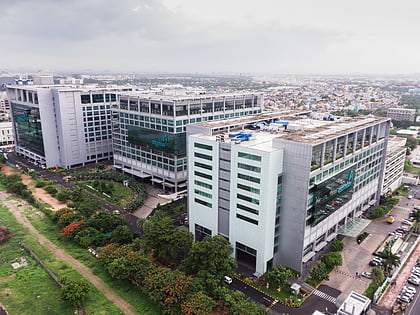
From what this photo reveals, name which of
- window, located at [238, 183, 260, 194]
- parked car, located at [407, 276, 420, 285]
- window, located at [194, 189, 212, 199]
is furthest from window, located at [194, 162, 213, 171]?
parked car, located at [407, 276, 420, 285]

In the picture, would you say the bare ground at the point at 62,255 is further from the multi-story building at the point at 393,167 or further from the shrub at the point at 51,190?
the multi-story building at the point at 393,167

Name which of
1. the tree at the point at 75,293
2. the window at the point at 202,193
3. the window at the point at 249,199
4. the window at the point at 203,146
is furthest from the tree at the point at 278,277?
the tree at the point at 75,293

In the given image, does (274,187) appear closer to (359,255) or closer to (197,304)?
(197,304)

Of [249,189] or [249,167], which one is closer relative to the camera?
[249,167]

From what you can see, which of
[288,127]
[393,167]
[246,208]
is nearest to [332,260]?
[246,208]

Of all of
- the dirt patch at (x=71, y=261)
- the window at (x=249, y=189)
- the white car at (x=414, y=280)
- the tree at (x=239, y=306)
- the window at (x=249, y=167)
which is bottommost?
the white car at (x=414, y=280)

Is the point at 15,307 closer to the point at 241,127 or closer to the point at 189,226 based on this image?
the point at 189,226

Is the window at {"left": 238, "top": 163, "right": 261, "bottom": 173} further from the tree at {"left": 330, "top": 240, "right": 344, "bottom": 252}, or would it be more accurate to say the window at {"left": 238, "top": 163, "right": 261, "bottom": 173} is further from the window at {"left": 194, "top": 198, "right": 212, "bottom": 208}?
the tree at {"left": 330, "top": 240, "right": 344, "bottom": 252}
